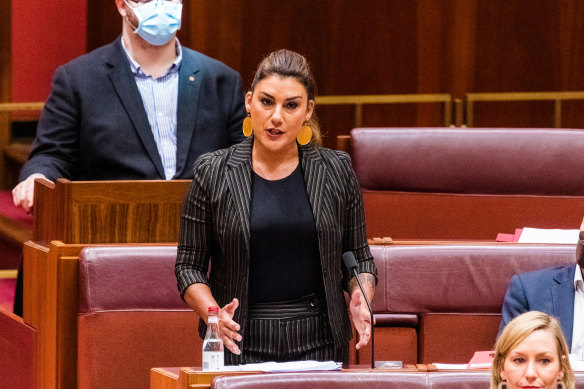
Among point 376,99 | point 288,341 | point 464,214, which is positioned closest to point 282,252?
point 288,341

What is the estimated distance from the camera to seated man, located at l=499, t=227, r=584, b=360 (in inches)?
77.3

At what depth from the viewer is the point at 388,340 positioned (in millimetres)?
2094

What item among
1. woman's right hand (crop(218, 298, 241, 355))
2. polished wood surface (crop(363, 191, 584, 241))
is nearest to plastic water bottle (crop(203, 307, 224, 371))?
woman's right hand (crop(218, 298, 241, 355))

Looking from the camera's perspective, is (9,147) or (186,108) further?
(9,147)

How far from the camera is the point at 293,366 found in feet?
4.96

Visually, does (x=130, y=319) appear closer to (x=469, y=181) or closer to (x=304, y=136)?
(x=304, y=136)

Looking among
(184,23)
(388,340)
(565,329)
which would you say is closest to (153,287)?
(388,340)

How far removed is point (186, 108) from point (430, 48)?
5.93 feet

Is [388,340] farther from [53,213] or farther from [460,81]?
[460,81]

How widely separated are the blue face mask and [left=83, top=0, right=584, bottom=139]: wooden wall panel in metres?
1.47

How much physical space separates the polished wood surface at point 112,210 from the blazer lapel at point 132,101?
24 centimetres

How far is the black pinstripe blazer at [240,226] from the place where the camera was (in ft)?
5.23

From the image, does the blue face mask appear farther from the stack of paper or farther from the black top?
the stack of paper

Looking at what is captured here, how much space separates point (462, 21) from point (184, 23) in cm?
97
